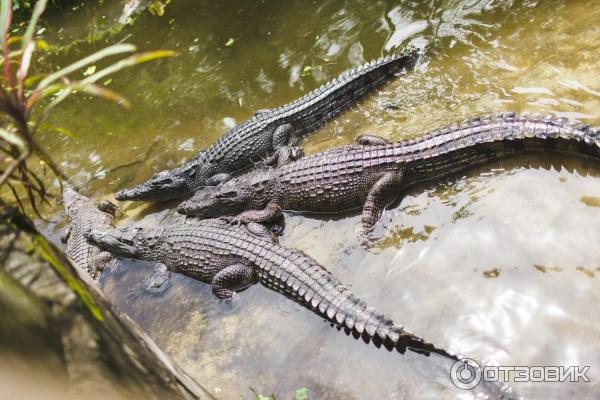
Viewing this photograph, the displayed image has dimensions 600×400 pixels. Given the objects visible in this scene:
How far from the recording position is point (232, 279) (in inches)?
187

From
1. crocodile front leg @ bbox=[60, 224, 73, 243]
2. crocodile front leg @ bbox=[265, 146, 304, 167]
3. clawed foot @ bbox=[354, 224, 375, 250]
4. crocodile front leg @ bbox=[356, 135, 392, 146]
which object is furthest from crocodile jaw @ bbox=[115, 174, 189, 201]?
clawed foot @ bbox=[354, 224, 375, 250]

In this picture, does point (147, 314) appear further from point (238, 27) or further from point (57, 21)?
point (57, 21)

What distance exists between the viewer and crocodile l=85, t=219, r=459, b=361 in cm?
370

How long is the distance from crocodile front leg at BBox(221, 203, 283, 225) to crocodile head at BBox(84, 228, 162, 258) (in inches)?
38.7

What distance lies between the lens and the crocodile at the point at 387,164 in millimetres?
4516

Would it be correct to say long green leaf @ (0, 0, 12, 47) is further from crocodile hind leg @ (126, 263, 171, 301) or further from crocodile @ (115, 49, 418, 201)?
crocodile @ (115, 49, 418, 201)

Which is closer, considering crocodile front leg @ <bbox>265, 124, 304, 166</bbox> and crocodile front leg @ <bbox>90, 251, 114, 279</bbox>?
crocodile front leg @ <bbox>90, 251, 114, 279</bbox>

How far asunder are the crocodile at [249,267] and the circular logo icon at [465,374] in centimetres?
9

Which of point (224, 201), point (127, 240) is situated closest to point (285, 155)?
point (224, 201)

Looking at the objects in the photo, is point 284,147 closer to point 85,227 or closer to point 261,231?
point 261,231

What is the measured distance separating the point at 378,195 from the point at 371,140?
3.07 ft

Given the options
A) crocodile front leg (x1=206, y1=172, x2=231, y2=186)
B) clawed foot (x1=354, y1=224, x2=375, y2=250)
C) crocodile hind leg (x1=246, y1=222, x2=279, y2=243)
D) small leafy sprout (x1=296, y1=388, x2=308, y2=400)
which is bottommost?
small leafy sprout (x1=296, y1=388, x2=308, y2=400)

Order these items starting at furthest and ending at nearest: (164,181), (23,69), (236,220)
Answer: (164,181) → (236,220) → (23,69)

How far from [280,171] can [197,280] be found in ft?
5.20
